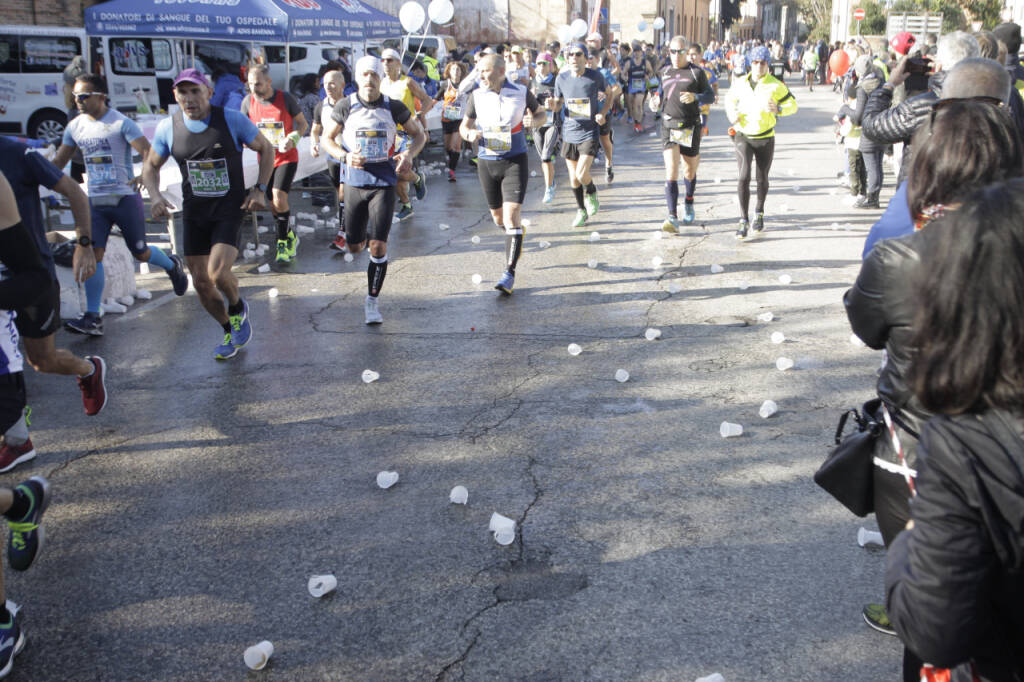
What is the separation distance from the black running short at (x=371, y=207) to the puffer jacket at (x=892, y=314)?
16.9 feet

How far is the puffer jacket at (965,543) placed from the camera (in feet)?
4.96

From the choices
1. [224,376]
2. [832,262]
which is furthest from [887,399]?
[832,262]

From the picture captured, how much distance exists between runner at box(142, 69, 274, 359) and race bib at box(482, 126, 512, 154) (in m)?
2.21

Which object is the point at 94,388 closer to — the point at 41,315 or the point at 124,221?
the point at 41,315

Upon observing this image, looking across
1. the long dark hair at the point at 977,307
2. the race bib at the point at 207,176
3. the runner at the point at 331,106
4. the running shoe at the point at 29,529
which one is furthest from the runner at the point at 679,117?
the long dark hair at the point at 977,307

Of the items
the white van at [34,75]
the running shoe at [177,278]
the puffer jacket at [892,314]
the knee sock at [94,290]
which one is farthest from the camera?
the white van at [34,75]

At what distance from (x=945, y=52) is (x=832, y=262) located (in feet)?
10.9

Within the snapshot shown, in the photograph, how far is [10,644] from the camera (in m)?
3.18

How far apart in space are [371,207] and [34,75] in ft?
44.0

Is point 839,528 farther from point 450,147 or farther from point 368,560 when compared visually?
point 450,147

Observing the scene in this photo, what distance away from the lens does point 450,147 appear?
51.7ft

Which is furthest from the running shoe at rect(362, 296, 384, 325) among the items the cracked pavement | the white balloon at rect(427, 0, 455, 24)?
the white balloon at rect(427, 0, 455, 24)

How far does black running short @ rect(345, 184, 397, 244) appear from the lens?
7211 millimetres

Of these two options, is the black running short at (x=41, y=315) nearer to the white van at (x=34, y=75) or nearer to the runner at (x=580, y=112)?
the runner at (x=580, y=112)
